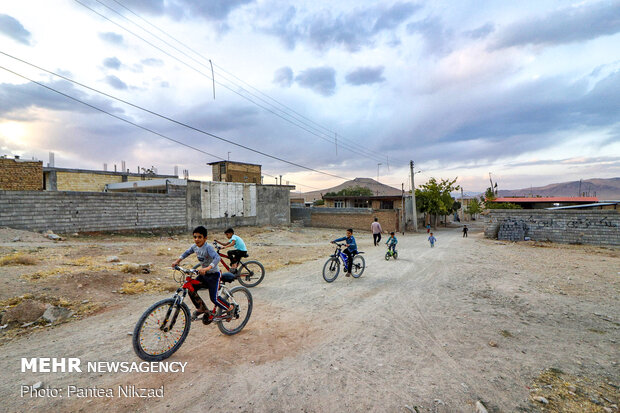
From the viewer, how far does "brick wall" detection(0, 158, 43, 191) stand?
19.6m

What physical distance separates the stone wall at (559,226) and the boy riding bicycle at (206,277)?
2520 centimetres

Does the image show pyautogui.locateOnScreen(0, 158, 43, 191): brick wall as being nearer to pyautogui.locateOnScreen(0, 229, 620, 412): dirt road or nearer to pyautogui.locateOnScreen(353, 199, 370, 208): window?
pyautogui.locateOnScreen(0, 229, 620, 412): dirt road

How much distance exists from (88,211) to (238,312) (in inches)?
696

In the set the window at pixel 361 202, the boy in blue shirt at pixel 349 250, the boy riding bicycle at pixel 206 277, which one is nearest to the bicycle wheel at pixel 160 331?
the boy riding bicycle at pixel 206 277

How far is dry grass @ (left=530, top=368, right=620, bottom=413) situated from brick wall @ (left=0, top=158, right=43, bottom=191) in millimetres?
28731

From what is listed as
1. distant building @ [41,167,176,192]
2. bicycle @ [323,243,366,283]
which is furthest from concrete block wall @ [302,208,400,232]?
bicycle @ [323,243,366,283]

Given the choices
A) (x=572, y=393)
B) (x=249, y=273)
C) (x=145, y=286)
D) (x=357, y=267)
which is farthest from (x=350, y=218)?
(x=572, y=393)

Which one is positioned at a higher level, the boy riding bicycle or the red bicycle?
the boy riding bicycle

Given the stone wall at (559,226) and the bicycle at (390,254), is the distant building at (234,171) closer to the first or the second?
the bicycle at (390,254)

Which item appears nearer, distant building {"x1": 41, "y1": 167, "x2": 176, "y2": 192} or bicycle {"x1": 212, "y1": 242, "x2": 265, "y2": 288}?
bicycle {"x1": 212, "y1": 242, "x2": 265, "y2": 288}

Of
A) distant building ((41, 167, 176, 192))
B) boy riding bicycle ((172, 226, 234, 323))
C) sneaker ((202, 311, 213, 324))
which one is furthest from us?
distant building ((41, 167, 176, 192))

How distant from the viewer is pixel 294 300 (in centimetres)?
704

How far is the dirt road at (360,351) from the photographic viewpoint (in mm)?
3326

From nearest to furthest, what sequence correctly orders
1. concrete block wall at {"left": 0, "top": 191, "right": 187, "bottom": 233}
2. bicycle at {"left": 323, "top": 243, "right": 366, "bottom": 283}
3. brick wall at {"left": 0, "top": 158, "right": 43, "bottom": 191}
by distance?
1. bicycle at {"left": 323, "top": 243, "right": 366, "bottom": 283}
2. concrete block wall at {"left": 0, "top": 191, "right": 187, "bottom": 233}
3. brick wall at {"left": 0, "top": 158, "right": 43, "bottom": 191}
